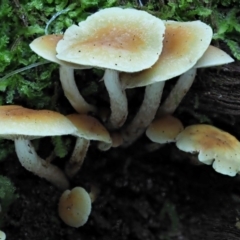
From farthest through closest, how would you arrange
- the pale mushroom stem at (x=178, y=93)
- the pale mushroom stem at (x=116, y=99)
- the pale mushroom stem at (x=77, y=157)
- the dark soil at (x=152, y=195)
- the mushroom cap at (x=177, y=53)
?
the dark soil at (x=152, y=195) < the pale mushroom stem at (x=77, y=157) < the pale mushroom stem at (x=178, y=93) < the pale mushroom stem at (x=116, y=99) < the mushroom cap at (x=177, y=53)

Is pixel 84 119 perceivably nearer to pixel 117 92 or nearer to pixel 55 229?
pixel 117 92

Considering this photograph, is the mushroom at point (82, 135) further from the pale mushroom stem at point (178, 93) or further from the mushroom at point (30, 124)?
the pale mushroom stem at point (178, 93)

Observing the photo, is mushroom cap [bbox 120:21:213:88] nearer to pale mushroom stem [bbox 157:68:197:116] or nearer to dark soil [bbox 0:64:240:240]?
pale mushroom stem [bbox 157:68:197:116]

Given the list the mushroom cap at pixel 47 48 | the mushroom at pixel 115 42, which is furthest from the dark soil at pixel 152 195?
the mushroom cap at pixel 47 48

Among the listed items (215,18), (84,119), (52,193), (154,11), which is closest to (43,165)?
(52,193)

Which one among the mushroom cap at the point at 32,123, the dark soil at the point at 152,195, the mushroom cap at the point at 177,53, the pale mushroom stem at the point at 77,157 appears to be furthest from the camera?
the dark soil at the point at 152,195

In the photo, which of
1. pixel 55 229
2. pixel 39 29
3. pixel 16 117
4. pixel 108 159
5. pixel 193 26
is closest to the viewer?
pixel 16 117

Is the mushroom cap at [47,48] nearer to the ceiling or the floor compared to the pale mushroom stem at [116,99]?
nearer to the ceiling

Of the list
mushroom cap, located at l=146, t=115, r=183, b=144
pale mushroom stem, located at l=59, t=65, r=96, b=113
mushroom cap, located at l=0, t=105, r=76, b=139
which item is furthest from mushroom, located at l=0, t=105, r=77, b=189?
mushroom cap, located at l=146, t=115, r=183, b=144
